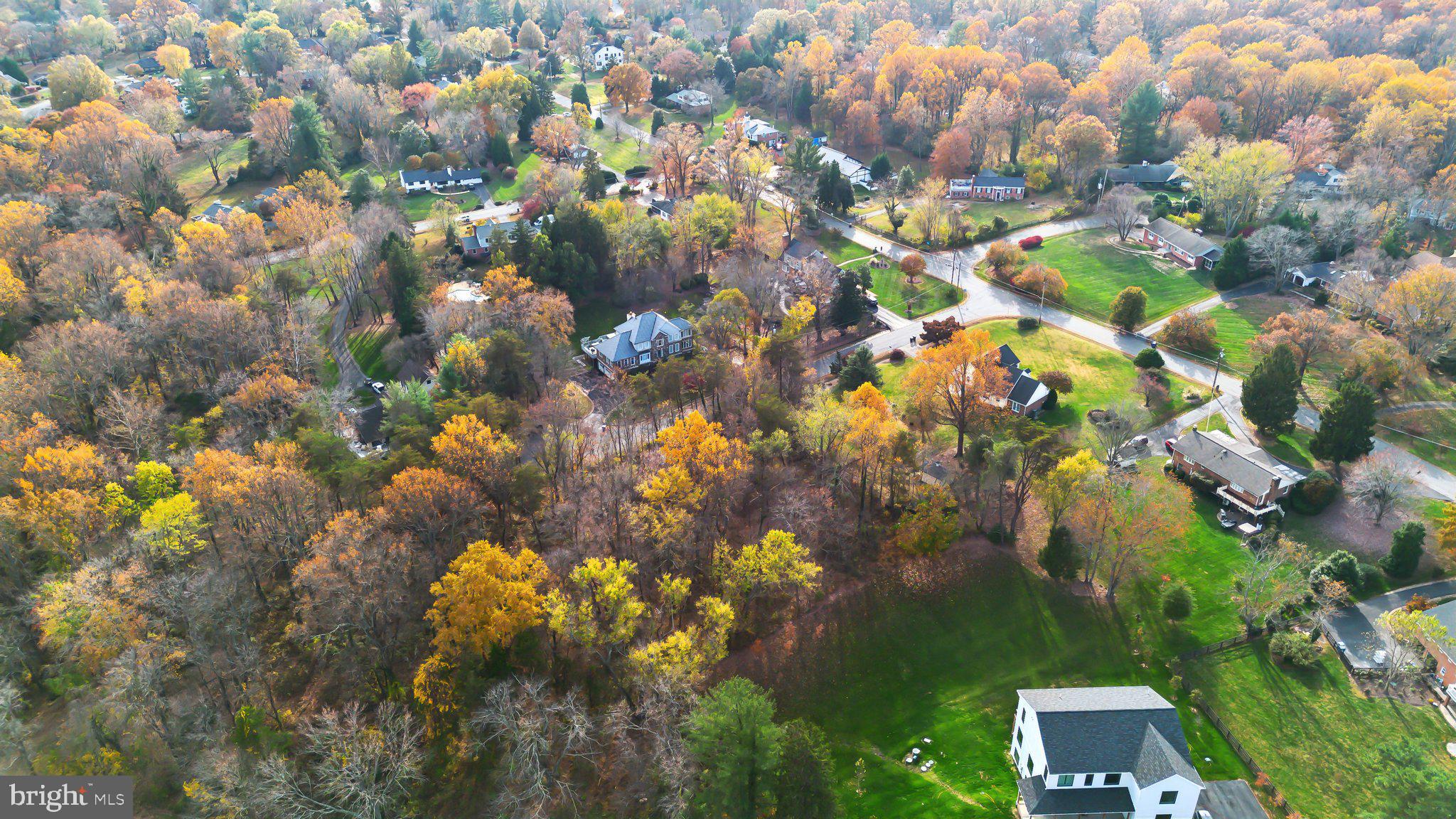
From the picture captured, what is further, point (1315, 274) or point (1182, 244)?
point (1182, 244)

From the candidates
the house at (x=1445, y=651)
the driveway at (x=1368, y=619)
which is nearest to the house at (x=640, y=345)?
the driveway at (x=1368, y=619)

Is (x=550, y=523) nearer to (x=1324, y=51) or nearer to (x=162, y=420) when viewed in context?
(x=162, y=420)

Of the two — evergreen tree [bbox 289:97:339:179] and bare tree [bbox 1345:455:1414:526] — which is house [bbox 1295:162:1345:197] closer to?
bare tree [bbox 1345:455:1414:526]

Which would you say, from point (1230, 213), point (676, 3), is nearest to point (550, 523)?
point (1230, 213)

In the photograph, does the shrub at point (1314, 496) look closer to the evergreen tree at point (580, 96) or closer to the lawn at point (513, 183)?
the lawn at point (513, 183)

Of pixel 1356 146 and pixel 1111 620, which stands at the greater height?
pixel 1356 146

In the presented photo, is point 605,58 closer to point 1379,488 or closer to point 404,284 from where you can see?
point 404,284

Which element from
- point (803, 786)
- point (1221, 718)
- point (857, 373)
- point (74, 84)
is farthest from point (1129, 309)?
point (74, 84)
